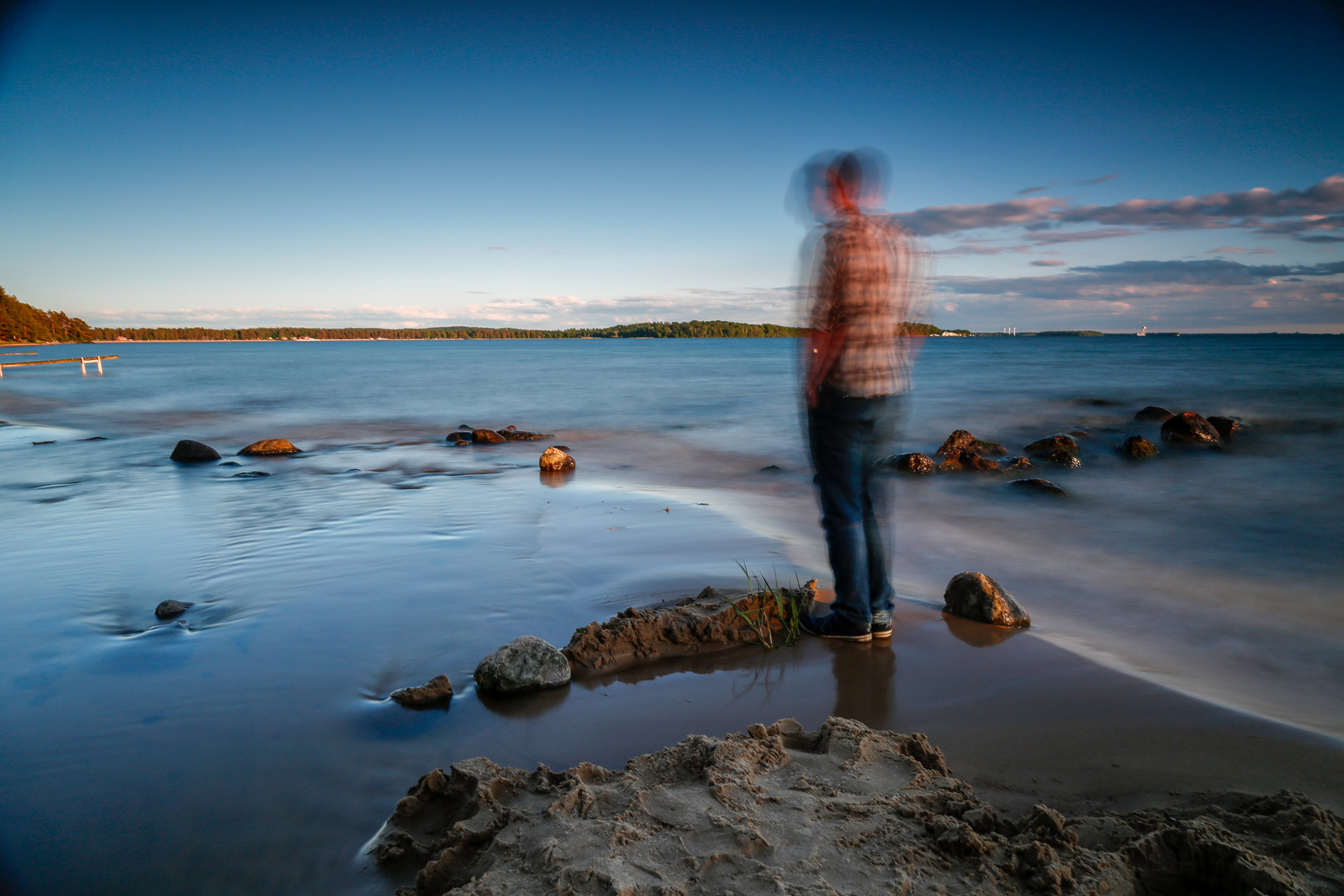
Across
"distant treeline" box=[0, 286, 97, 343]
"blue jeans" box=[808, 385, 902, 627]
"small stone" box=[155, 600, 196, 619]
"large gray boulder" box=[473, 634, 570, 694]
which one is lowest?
"small stone" box=[155, 600, 196, 619]

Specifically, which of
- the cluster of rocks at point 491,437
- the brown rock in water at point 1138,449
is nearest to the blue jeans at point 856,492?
the brown rock in water at point 1138,449

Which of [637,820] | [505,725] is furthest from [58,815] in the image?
[637,820]

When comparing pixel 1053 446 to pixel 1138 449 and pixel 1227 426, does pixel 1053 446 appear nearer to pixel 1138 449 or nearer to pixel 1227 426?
pixel 1138 449

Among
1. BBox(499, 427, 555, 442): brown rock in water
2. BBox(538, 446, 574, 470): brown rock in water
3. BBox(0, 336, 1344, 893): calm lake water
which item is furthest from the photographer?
BBox(499, 427, 555, 442): brown rock in water

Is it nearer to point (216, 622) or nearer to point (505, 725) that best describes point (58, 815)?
point (505, 725)

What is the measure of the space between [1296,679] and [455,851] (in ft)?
14.1

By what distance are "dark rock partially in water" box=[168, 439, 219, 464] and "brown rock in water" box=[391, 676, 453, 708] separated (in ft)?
34.5

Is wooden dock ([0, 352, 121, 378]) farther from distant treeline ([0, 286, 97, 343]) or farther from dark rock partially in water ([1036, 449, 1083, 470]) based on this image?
dark rock partially in water ([1036, 449, 1083, 470])

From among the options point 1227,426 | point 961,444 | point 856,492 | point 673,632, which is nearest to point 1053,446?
point 961,444

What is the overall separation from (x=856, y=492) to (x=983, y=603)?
1231 millimetres

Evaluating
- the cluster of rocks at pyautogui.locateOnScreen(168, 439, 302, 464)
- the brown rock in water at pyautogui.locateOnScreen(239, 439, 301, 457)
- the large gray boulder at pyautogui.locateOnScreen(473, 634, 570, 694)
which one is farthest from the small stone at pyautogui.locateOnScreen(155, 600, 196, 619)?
the brown rock in water at pyautogui.locateOnScreen(239, 439, 301, 457)

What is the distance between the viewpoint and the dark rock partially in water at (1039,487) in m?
8.14

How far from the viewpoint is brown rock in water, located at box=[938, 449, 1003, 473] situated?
31.1 feet

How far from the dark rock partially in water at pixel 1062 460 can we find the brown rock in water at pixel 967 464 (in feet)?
4.39
